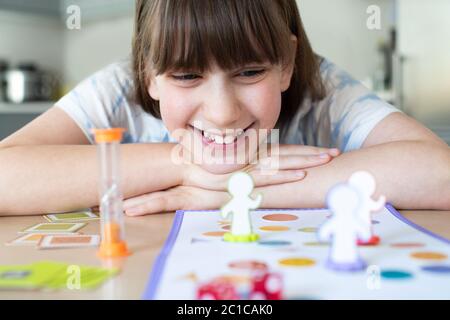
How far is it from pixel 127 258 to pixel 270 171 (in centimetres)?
36

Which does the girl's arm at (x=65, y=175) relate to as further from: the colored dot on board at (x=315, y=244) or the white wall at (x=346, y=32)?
the white wall at (x=346, y=32)

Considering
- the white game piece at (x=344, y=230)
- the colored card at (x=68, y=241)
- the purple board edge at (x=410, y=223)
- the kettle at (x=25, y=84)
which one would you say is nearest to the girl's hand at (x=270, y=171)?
the purple board edge at (x=410, y=223)

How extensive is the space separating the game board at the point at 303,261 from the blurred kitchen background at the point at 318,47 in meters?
2.10

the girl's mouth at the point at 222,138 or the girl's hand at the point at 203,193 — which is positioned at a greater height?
the girl's mouth at the point at 222,138

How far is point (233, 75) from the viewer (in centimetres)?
86

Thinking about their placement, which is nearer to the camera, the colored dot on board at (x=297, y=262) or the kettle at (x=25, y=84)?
the colored dot on board at (x=297, y=262)

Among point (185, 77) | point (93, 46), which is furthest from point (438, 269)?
point (93, 46)

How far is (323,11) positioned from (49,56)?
5.67 ft

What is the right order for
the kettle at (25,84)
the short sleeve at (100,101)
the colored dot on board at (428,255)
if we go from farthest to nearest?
the kettle at (25,84) → the short sleeve at (100,101) → the colored dot on board at (428,255)

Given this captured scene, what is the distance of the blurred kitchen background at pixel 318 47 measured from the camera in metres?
2.66

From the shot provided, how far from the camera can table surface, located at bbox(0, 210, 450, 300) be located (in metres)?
0.47

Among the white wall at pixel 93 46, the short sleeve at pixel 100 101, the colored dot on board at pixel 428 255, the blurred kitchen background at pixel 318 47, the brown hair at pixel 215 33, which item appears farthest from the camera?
the white wall at pixel 93 46

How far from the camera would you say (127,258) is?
59 centimetres

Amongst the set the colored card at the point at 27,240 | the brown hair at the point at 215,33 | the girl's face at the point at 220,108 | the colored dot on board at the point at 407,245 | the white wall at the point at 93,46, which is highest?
the white wall at the point at 93,46
